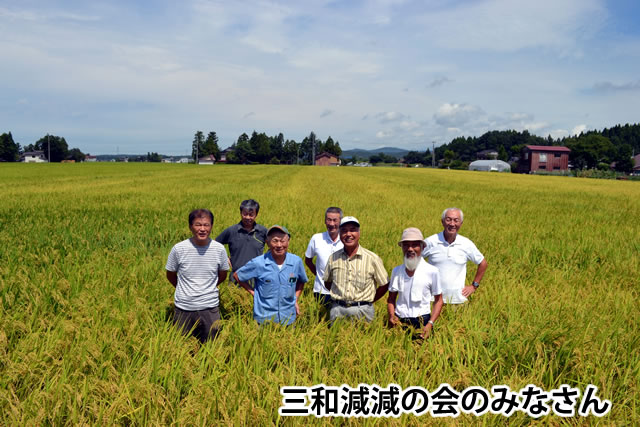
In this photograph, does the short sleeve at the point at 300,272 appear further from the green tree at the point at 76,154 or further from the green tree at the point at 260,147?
the green tree at the point at 76,154

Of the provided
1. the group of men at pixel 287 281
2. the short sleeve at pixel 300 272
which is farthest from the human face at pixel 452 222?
the short sleeve at pixel 300 272

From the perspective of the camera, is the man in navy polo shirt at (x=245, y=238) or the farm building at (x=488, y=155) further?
the farm building at (x=488, y=155)

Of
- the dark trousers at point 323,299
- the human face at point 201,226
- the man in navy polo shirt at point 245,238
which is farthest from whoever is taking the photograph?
the man in navy polo shirt at point 245,238

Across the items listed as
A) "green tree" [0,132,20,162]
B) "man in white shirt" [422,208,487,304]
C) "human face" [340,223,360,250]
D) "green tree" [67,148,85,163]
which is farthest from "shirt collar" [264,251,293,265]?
"green tree" [67,148,85,163]

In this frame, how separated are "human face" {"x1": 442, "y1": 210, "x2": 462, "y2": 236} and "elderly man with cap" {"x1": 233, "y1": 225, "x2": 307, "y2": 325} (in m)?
1.86

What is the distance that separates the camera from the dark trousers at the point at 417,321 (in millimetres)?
3605

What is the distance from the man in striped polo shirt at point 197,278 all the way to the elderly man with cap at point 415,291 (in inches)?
69.4

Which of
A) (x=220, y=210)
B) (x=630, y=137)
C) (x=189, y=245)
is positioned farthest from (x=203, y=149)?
(x=630, y=137)

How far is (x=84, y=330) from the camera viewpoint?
346 centimetres

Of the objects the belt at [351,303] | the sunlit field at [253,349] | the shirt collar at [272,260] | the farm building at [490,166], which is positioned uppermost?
the farm building at [490,166]

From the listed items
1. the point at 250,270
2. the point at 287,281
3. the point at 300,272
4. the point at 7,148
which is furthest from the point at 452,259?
the point at 7,148

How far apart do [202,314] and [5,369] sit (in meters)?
1.58

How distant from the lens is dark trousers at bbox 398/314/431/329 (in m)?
3.61

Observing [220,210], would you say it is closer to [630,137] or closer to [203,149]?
[203,149]
